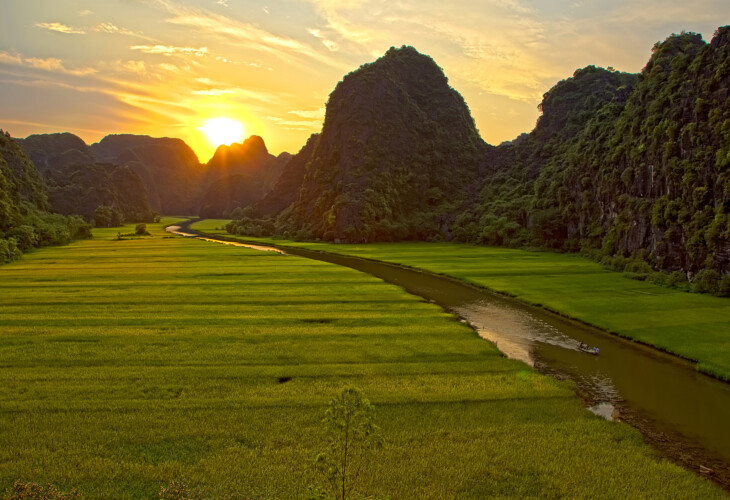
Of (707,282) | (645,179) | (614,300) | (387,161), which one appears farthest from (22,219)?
(645,179)

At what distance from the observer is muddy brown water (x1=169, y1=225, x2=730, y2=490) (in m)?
16.2

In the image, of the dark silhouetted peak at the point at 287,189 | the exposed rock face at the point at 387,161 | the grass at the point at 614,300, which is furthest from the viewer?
the dark silhouetted peak at the point at 287,189

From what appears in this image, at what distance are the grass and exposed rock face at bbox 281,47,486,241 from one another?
4799 centimetres

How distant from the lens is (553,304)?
37.2 m

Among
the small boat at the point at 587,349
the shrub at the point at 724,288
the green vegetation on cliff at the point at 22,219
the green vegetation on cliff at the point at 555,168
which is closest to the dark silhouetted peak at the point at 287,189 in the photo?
the green vegetation on cliff at the point at 555,168

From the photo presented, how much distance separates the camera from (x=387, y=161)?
430 ft

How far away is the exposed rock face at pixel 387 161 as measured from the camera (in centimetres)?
11588

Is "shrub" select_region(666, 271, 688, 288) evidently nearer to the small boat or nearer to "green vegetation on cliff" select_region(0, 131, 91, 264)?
the small boat

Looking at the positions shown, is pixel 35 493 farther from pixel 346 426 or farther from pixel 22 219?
pixel 22 219

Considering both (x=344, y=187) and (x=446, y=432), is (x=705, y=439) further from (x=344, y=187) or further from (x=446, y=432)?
(x=344, y=187)

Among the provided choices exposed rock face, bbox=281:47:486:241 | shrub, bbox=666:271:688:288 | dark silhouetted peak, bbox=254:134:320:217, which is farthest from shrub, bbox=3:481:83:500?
dark silhouetted peak, bbox=254:134:320:217

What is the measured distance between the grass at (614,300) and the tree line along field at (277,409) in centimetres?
985

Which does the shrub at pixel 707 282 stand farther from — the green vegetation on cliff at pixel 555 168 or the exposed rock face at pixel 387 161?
the exposed rock face at pixel 387 161

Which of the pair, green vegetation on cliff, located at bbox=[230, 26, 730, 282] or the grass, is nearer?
the grass
